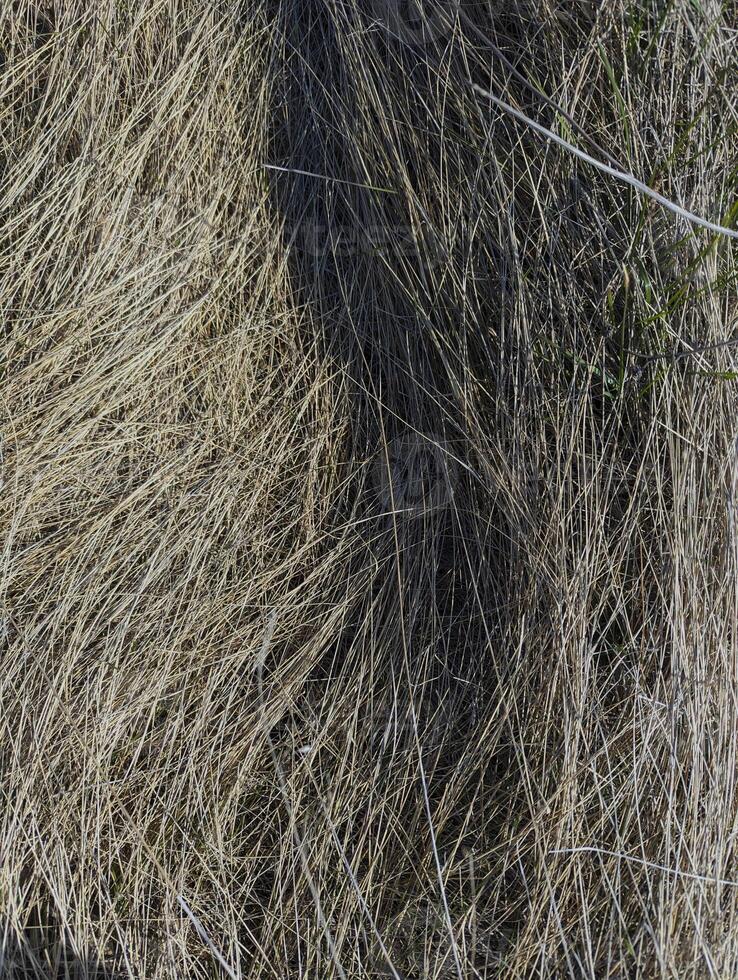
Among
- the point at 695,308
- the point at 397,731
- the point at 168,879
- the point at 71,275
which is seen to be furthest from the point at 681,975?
the point at 71,275

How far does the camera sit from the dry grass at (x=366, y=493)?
4.49 feet

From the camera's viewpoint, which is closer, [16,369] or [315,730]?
[315,730]

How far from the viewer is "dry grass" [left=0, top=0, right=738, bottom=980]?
1.37 meters

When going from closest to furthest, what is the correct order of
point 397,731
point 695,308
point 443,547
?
point 695,308 → point 397,731 → point 443,547

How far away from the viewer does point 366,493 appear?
166 centimetres

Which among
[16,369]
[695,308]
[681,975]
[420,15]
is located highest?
[420,15]

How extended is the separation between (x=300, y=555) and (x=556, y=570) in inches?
20.8

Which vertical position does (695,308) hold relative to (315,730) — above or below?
above

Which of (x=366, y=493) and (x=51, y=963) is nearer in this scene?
(x=51, y=963)

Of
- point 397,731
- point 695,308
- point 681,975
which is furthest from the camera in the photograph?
point 397,731

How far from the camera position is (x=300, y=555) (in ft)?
5.35

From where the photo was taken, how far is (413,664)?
5.07 feet

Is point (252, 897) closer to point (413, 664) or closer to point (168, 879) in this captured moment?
point (168, 879)

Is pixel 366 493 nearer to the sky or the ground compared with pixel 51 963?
nearer to the sky
